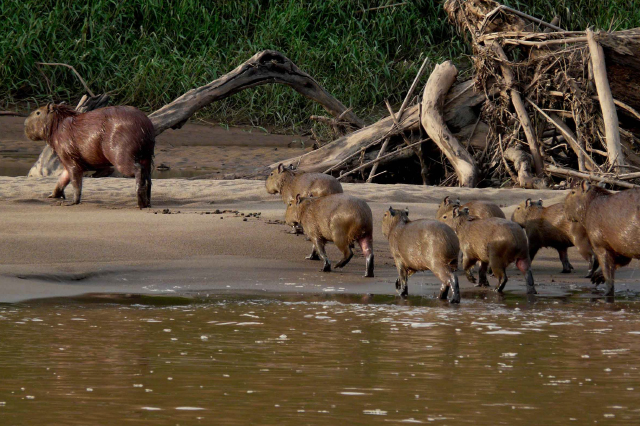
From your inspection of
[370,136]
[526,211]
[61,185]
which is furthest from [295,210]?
[370,136]

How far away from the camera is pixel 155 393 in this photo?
380 centimetres

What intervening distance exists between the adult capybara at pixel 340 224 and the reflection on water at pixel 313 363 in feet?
4.01

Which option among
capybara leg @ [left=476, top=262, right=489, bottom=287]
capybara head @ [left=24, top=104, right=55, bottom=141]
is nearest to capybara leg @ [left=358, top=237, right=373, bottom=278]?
capybara leg @ [left=476, top=262, right=489, bottom=287]

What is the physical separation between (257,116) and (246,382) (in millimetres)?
15611

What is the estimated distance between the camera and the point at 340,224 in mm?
7262

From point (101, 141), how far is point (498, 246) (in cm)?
430

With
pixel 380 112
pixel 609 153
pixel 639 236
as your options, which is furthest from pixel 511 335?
pixel 380 112

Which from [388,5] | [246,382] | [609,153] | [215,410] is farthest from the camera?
[388,5]

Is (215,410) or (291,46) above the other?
(291,46)

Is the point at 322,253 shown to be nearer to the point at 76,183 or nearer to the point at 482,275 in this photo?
the point at 482,275

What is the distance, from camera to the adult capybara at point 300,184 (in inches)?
333

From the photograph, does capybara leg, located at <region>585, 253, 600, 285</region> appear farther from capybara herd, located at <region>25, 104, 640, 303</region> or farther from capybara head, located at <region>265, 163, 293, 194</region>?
capybara head, located at <region>265, 163, 293, 194</region>

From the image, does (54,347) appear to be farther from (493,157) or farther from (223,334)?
(493,157)

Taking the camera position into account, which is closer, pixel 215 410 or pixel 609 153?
pixel 215 410
